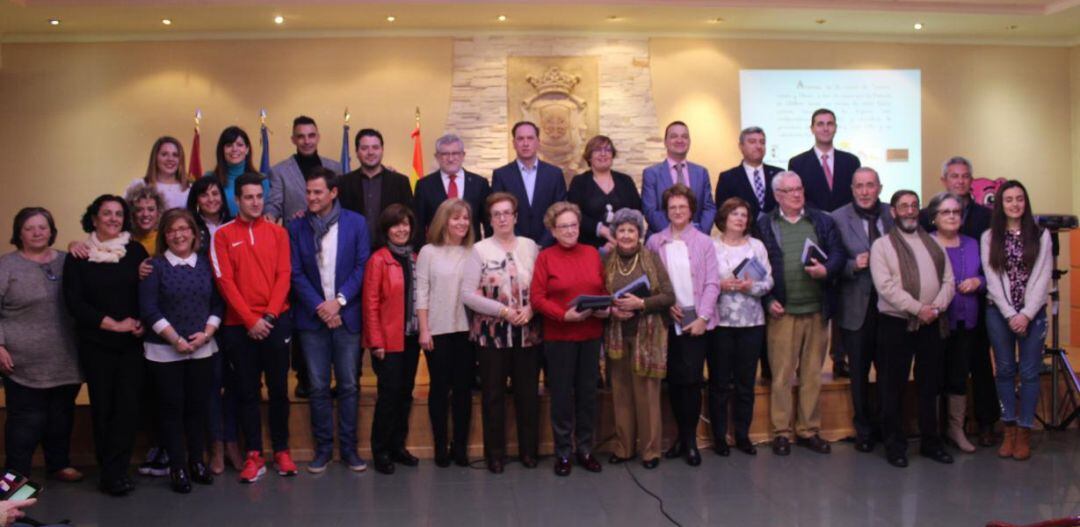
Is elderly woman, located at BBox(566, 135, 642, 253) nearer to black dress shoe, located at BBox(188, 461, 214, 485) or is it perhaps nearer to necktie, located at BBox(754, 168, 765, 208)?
necktie, located at BBox(754, 168, 765, 208)

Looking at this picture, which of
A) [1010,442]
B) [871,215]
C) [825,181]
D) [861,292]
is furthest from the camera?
[825,181]

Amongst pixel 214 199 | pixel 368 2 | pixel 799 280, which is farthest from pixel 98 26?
pixel 799 280

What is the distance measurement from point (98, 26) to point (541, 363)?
5092 millimetres

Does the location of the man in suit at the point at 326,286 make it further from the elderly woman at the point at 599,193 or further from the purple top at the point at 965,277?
the purple top at the point at 965,277

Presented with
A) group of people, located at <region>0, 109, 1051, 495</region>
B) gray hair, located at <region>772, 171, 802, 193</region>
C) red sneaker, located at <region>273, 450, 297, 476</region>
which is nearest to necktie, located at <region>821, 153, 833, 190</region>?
group of people, located at <region>0, 109, 1051, 495</region>

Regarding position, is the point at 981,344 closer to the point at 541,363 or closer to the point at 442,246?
the point at 541,363

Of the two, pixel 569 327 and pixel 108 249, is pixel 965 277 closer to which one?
Answer: pixel 569 327

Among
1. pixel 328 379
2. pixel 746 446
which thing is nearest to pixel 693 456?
pixel 746 446

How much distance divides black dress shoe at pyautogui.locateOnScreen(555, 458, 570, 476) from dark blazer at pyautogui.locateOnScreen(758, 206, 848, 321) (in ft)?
4.80

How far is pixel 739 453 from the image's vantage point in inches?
214

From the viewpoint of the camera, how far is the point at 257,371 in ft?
16.4

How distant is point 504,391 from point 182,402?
1677 mm

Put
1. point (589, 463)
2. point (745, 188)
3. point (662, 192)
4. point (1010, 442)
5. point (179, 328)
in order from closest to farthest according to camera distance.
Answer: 1. point (179, 328)
2. point (589, 463)
3. point (1010, 442)
4. point (662, 192)
5. point (745, 188)

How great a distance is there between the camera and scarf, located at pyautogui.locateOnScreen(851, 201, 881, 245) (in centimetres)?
551
